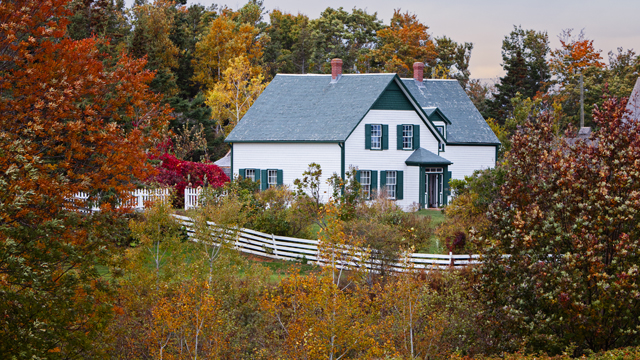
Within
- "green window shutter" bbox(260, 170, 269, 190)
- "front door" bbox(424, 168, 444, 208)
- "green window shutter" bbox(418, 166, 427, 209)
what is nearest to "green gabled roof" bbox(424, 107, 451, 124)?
"front door" bbox(424, 168, 444, 208)

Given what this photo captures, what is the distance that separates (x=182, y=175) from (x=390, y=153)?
420 inches

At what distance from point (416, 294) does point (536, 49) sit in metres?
52.0

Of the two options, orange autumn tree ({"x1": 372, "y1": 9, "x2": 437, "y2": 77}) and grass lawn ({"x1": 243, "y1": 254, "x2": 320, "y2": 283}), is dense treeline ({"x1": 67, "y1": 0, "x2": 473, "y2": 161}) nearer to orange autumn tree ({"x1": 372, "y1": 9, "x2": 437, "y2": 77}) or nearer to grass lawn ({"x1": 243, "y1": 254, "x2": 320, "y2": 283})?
orange autumn tree ({"x1": 372, "y1": 9, "x2": 437, "y2": 77})

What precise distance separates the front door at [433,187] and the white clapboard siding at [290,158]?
4733 mm

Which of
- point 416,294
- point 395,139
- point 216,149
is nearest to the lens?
point 416,294

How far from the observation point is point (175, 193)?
20.7 meters

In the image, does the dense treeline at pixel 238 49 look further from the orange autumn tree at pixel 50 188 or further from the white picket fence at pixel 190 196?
the orange autumn tree at pixel 50 188

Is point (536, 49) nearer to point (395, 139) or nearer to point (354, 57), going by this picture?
point (354, 57)

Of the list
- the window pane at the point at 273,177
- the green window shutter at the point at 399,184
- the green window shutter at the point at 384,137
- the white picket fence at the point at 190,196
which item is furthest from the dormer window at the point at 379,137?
the white picket fence at the point at 190,196

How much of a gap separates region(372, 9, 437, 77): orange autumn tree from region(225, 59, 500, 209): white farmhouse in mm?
22302

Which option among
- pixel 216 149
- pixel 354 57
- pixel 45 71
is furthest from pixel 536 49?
pixel 45 71

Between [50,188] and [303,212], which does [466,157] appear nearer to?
[303,212]

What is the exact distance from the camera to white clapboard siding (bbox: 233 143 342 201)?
28.0m

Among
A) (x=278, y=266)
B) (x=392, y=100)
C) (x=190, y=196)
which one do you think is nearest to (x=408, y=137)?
(x=392, y=100)
